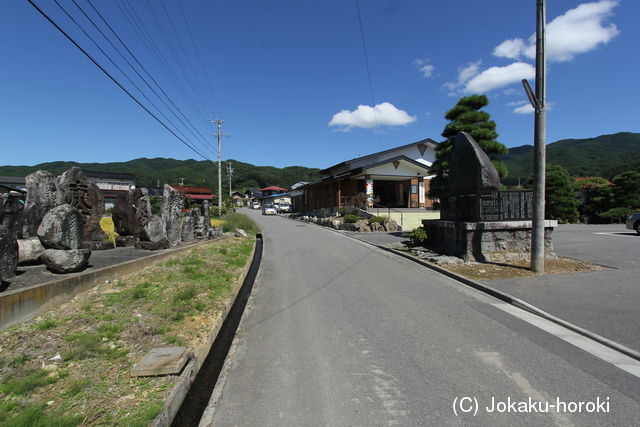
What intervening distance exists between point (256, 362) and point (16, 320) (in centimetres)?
357

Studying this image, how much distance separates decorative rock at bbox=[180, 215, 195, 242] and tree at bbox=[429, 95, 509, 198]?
1153cm

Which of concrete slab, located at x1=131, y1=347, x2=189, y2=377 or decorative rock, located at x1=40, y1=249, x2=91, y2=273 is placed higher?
decorative rock, located at x1=40, y1=249, x2=91, y2=273

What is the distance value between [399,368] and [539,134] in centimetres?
716

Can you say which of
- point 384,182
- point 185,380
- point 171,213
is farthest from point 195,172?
point 185,380

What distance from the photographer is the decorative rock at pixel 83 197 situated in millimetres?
9586

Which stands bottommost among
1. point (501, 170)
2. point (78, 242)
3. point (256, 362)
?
point (256, 362)

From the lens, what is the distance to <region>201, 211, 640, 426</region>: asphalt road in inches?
113

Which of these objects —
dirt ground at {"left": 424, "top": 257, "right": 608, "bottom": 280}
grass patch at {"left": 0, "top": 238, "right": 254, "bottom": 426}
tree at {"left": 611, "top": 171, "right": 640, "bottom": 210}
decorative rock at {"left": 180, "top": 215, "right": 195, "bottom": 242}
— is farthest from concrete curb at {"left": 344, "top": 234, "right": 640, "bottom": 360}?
tree at {"left": 611, "top": 171, "right": 640, "bottom": 210}

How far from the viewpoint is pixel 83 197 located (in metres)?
10.1

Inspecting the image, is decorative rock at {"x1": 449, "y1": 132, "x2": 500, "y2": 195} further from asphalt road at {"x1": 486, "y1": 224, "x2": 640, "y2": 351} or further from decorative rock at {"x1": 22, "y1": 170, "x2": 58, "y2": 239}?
decorative rock at {"x1": 22, "y1": 170, "x2": 58, "y2": 239}

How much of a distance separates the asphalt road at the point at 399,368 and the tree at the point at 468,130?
1034 centimetres

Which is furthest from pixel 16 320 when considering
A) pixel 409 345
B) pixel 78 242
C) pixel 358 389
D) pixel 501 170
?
pixel 501 170

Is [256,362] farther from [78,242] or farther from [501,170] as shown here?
[501,170]

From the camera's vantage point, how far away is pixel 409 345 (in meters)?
4.23
